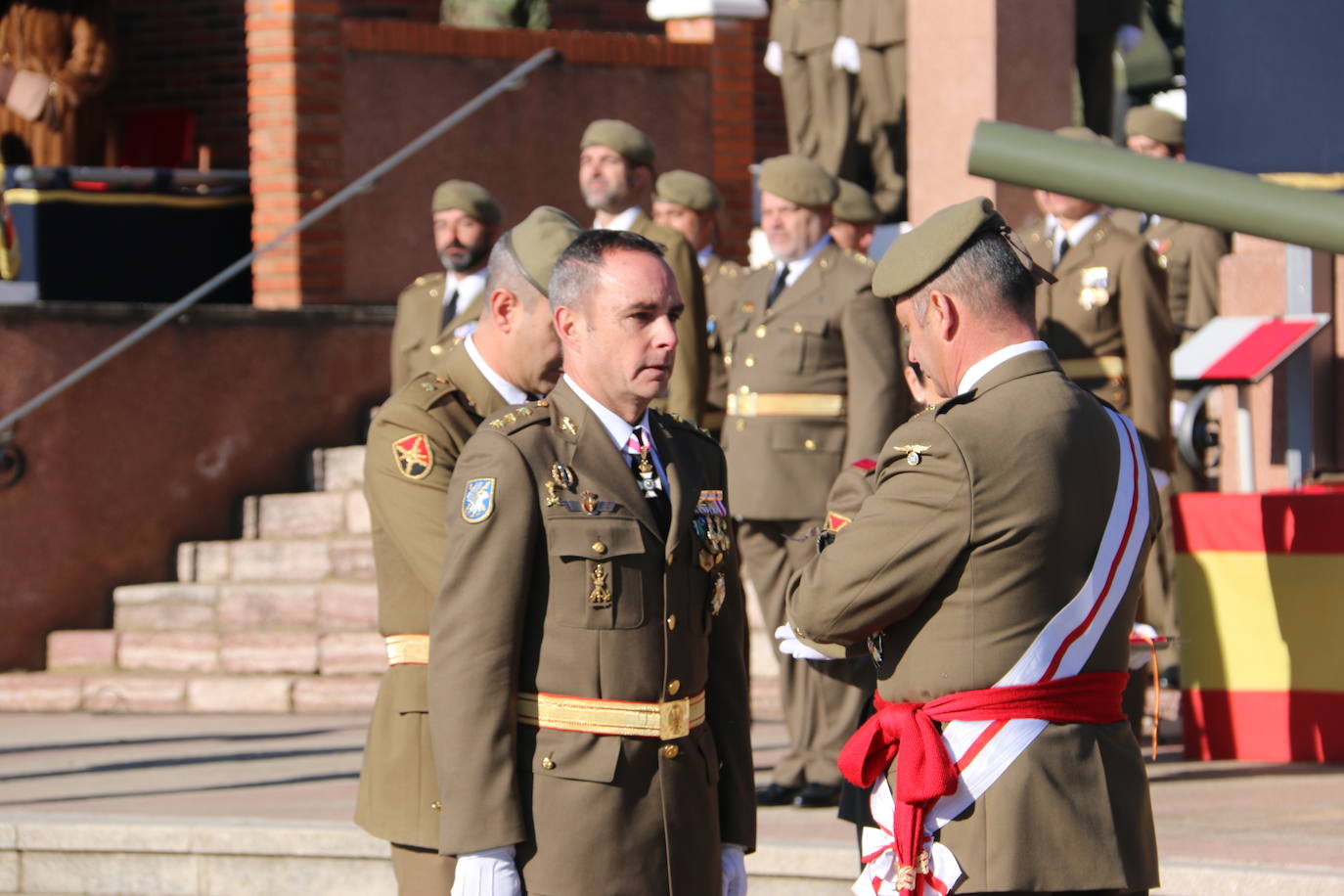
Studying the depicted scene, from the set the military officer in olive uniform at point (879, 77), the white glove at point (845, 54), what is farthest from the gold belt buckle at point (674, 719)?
the white glove at point (845, 54)

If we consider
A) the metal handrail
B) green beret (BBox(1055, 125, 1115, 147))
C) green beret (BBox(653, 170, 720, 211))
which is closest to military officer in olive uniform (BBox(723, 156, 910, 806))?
green beret (BBox(1055, 125, 1115, 147))

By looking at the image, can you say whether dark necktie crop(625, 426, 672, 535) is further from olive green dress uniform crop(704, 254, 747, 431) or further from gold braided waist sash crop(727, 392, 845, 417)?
olive green dress uniform crop(704, 254, 747, 431)

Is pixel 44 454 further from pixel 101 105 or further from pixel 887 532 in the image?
pixel 887 532

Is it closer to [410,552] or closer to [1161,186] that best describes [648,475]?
[410,552]

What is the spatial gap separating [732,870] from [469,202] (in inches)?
210

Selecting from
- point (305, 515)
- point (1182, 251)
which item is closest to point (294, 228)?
point (305, 515)

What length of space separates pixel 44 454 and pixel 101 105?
4335 mm

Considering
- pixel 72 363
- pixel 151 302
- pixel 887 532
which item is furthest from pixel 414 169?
pixel 887 532

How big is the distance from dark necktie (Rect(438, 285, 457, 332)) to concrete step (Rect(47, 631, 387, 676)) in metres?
1.72

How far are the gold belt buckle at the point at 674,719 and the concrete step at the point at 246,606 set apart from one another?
6454mm

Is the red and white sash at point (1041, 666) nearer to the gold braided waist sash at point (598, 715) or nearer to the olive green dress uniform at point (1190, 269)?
the gold braided waist sash at point (598, 715)

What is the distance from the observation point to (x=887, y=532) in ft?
11.2

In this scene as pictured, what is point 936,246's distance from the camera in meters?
3.48

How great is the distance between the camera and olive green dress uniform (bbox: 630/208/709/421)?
7.75m
